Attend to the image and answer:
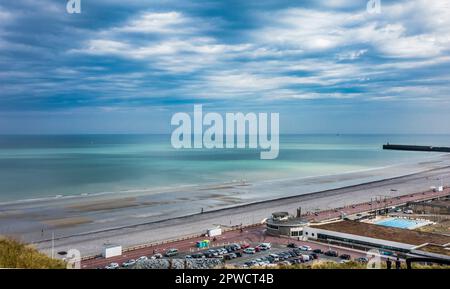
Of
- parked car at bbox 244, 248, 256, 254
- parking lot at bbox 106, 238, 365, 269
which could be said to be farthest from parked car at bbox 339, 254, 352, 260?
parked car at bbox 244, 248, 256, 254

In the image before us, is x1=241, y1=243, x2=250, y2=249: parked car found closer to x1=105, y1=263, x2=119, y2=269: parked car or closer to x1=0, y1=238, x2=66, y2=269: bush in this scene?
x1=105, y1=263, x2=119, y2=269: parked car

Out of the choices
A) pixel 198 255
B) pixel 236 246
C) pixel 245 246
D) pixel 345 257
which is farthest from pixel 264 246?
pixel 345 257

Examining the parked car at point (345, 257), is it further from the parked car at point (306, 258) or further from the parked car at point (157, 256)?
the parked car at point (157, 256)

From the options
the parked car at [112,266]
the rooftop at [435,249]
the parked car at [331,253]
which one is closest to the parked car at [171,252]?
the parked car at [112,266]

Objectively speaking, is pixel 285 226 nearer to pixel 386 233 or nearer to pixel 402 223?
pixel 386 233

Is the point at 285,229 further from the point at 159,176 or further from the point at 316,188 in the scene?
the point at 159,176
